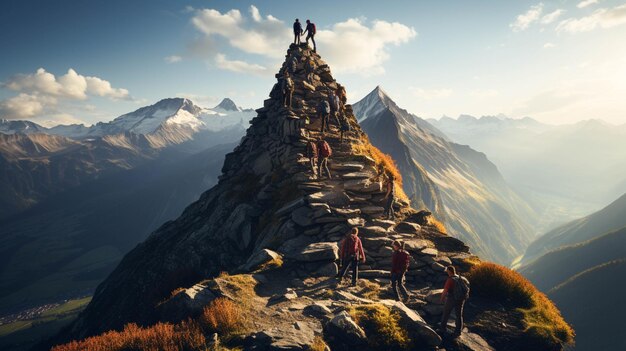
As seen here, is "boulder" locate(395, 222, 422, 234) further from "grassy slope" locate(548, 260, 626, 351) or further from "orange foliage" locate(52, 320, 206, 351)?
"grassy slope" locate(548, 260, 626, 351)

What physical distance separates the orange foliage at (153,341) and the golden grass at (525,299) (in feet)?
45.1

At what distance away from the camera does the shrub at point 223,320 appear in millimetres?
11648

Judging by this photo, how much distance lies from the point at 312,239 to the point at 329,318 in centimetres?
776

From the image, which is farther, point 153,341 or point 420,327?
point 420,327

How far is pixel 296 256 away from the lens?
1848 cm

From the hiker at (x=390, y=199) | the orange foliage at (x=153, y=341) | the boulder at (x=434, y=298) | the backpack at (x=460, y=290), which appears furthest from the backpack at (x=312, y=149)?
the orange foliage at (x=153, y=341)

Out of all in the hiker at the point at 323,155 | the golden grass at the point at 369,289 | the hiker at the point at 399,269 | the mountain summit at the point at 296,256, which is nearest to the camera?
the mountain summit at the point at 296,256

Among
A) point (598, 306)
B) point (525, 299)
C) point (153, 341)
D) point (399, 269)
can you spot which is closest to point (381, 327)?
point (399, 269)

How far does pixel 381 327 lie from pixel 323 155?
49.5 feet

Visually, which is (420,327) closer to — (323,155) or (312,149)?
(323,155)

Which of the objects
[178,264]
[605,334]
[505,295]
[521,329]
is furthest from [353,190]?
[605,334]

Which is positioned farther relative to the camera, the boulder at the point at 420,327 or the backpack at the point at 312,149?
the backpack at the point at 312,149

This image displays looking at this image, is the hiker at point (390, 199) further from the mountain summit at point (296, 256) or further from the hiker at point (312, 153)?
the hiker at point (312, 153)

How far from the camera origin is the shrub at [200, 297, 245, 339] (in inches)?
459
